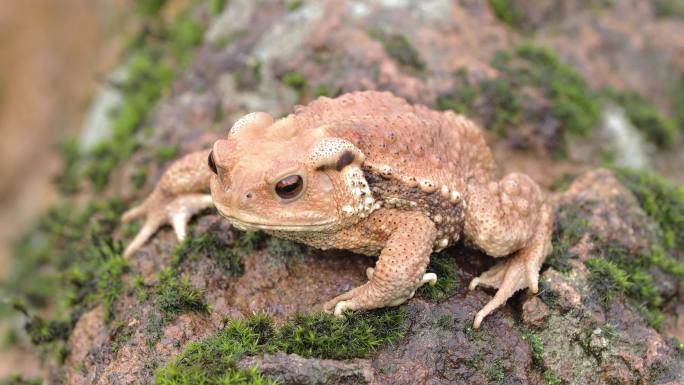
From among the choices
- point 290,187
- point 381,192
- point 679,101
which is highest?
point 290,187

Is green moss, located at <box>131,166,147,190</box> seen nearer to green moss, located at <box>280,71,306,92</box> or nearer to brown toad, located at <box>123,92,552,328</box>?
brown toad, located at <box>123,92,552,328</box>

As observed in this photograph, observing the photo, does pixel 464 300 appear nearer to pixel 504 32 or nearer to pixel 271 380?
pixel 271 380

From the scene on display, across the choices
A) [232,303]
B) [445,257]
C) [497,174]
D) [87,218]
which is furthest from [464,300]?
[87,218]

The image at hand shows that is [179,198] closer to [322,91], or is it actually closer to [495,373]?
[322,91]

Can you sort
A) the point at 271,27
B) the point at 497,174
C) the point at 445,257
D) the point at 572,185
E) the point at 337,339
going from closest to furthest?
the point at 337,339 → the point at 445,257 → the point at 497,174 → the point at 572,185 → the point at 271,27

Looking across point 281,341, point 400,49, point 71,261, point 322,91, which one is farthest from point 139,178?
point 400,49

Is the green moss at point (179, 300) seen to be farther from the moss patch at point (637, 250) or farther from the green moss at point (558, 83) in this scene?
the green moss at point (558, 83)
